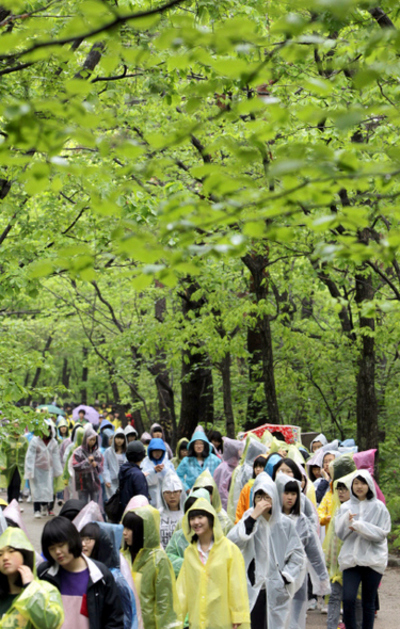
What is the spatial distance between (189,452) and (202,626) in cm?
543

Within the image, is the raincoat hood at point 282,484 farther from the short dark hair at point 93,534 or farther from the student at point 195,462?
the student at point 195,462

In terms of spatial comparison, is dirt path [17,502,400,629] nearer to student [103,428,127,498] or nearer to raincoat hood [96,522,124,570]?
student [103,428,127,498]

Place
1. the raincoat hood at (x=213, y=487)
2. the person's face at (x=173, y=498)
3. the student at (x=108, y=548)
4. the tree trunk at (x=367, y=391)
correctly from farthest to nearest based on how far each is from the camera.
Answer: the tree trunk at (x=367, y=391) < the person's face at (x=173, y=498) < the raincoat hood at (x=213, y=487) < the student at (x=108, y=548)

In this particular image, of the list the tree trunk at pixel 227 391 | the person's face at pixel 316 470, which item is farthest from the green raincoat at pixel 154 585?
the tree trunk at pixel 227 391

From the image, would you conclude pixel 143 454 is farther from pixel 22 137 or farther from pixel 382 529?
pixel 22 137

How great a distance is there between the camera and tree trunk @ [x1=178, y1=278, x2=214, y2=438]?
17703 millimetres

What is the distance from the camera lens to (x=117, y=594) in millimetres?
5141

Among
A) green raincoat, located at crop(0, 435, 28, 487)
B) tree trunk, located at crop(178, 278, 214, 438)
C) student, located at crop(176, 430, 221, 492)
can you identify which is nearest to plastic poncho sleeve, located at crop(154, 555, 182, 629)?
student, located at crop(176, 430, 221, 492)

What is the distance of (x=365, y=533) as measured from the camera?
797 cm

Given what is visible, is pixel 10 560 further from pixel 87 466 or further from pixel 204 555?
pixel 87 466

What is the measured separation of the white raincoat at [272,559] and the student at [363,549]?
1.05m

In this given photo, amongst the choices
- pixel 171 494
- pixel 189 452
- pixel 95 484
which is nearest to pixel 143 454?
pixel 189 452

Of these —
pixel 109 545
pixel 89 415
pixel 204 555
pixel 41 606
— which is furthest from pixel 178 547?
pixel 89 415

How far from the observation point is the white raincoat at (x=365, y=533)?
8.02m
